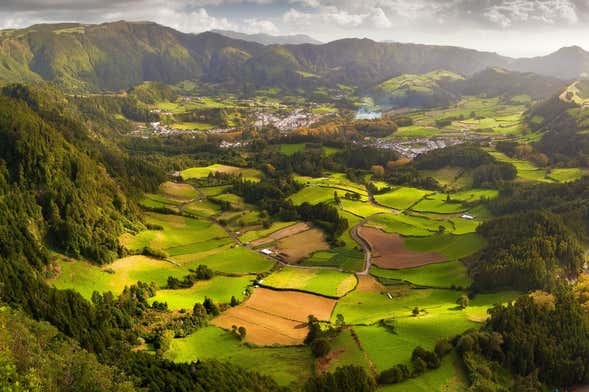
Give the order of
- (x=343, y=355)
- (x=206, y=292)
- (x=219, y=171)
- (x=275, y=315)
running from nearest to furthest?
1. (x=343, y=355)
2. (x=275, y=315)
3. (x=206, y=292)
4. (x=219, y=171)

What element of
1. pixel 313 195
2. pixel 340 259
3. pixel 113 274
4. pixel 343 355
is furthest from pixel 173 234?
pixel 343 355

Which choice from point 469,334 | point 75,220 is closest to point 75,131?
point 75,220

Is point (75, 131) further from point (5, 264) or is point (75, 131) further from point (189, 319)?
point (189, 319)

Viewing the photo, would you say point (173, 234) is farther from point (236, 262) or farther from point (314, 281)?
point (314, 281)

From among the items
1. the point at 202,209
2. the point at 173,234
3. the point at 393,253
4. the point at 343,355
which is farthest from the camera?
the point at 202,209

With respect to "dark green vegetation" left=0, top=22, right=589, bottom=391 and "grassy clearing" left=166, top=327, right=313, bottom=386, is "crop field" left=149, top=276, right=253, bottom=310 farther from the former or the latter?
"grassy clearing" left=166, top=327, right=313, bottom=386

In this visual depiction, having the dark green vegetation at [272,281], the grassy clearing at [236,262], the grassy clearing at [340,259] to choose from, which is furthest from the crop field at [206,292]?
the grassy clearing at [340,259]
